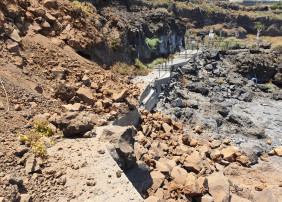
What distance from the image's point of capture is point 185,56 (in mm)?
25078

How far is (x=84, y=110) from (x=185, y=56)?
2005cm

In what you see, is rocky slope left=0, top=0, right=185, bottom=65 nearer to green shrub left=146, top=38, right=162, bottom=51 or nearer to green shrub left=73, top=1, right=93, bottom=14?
green shrub left=73, top=1, right=93, bottom=14

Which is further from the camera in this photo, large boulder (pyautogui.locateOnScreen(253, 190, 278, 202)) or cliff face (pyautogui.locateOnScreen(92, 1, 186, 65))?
cliff face (pyautogui.locateOnScreen(92, 1, 186, 65))

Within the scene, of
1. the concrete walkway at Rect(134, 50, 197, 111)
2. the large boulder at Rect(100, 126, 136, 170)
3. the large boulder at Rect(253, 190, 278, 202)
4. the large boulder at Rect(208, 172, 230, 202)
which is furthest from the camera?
the concrete walkway at Rect(134, 50, 197, 111)

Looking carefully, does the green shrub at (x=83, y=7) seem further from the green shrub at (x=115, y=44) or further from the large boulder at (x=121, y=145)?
the large boulder at (x=121, y=145)

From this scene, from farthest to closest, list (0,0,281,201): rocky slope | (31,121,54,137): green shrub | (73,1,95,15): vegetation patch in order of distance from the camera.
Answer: (73,1,95,15): vegetation patch
(31,121,54,137): green shrub
(0,0,281,201): rocky slope

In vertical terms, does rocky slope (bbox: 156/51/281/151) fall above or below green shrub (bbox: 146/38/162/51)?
below

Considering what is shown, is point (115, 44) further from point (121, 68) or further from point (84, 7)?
point (84, 7)

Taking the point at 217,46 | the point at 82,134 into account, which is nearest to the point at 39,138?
the point at 82,134

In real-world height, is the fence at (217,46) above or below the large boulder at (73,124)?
below

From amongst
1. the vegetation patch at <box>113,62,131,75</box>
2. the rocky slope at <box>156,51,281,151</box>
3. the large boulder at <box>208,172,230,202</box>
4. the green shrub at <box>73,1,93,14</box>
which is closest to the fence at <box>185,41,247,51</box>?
the rocky slope at <box>156,51,281,151</box>

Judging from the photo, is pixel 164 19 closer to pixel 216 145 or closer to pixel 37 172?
pixel 216 145

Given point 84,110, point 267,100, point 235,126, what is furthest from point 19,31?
point 267,100

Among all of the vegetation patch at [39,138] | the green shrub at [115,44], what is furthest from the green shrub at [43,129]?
the green shrub at [115,44]
